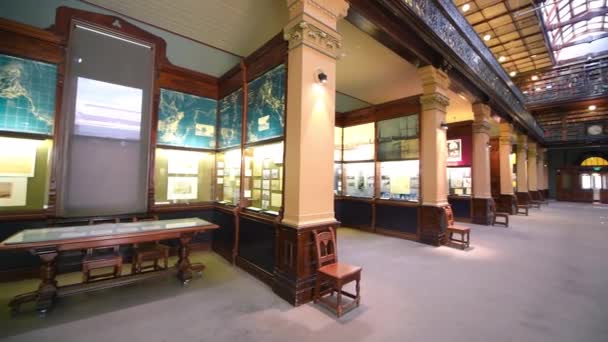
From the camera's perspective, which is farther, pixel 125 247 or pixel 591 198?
pixel 591 198

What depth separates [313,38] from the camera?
3.29m

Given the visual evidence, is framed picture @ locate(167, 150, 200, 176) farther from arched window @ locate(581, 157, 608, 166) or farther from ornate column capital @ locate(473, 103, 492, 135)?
arched window @ locate(581, 157, 608, 166)

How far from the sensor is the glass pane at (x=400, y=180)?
6.55 metres

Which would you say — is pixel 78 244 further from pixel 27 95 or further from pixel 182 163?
pixel 27 95

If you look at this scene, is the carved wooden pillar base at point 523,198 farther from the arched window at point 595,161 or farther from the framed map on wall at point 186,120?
the framed map on wall at point 186,120

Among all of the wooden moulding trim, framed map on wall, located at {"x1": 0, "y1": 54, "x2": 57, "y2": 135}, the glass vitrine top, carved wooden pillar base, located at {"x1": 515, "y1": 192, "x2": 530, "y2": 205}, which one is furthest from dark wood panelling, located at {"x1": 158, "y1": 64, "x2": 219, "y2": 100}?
carved wooden pillar base, located at {"x1": 515, "y1": 192, "x2": 530, "y2": 205}

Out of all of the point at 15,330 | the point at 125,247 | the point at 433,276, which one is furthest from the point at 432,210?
the point at 15,330

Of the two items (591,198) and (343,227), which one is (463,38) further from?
(591,198)

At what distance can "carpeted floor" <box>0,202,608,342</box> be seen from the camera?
2383 mm

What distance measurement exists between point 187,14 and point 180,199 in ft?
12.0

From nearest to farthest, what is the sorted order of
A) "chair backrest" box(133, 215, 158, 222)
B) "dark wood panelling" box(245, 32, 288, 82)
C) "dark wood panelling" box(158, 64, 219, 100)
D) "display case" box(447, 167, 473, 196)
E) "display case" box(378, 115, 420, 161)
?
1. "dark wood panelling" box(245, 32, 288, 82)
2. "chair backrest" box(133, 215, 158, 222)
3. "dark wood panelling" box(158, 64, 219, 100)
4. "display case" box(378, 115, 420, 161)
5. "display case" box(447, 167, 473, 196)

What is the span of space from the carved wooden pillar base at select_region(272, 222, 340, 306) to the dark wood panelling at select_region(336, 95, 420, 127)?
4.77 metres

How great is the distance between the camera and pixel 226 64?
5.78 meters

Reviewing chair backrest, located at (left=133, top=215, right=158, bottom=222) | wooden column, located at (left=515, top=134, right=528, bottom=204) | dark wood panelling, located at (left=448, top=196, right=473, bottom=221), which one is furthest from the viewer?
wooden column, located at (left=515, top=134, right=528, bottom=204)
